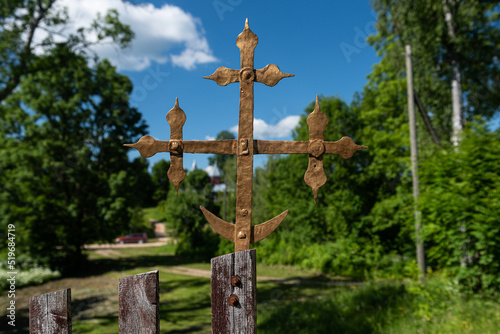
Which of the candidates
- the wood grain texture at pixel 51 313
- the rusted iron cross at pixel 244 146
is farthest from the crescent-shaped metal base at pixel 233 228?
the wood grain texture at pixel 51 313

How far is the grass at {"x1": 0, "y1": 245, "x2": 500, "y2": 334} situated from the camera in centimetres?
524

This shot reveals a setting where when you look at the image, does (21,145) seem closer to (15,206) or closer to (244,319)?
(15,206)

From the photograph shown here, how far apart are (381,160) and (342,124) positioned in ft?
8.35

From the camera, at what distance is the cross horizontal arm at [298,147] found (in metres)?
1.66

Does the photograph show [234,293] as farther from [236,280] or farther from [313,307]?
[313,307]

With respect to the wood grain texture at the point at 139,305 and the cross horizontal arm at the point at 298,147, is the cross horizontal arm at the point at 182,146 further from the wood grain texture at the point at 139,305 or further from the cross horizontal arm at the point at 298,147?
the wood grain texture at the point at 139,305

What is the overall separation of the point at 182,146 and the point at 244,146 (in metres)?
0.32

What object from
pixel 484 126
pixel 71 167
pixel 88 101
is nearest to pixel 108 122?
pixel 88 101

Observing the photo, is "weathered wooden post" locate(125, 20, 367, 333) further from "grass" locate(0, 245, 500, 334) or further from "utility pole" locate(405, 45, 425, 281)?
"utility pole" locate(405, 45, 425, 281)

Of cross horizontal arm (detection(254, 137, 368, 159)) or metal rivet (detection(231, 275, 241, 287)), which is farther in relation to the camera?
cross horizontal arm (detection(254, 137, 368, 159))

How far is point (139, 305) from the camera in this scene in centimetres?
134

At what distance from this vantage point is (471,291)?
5621mm

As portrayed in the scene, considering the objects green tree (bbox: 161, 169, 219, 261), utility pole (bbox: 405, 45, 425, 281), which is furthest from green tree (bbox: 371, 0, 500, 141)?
green tree (bbox: 161, 169, 219, 261)

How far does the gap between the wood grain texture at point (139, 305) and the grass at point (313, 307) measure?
16.4 ft
